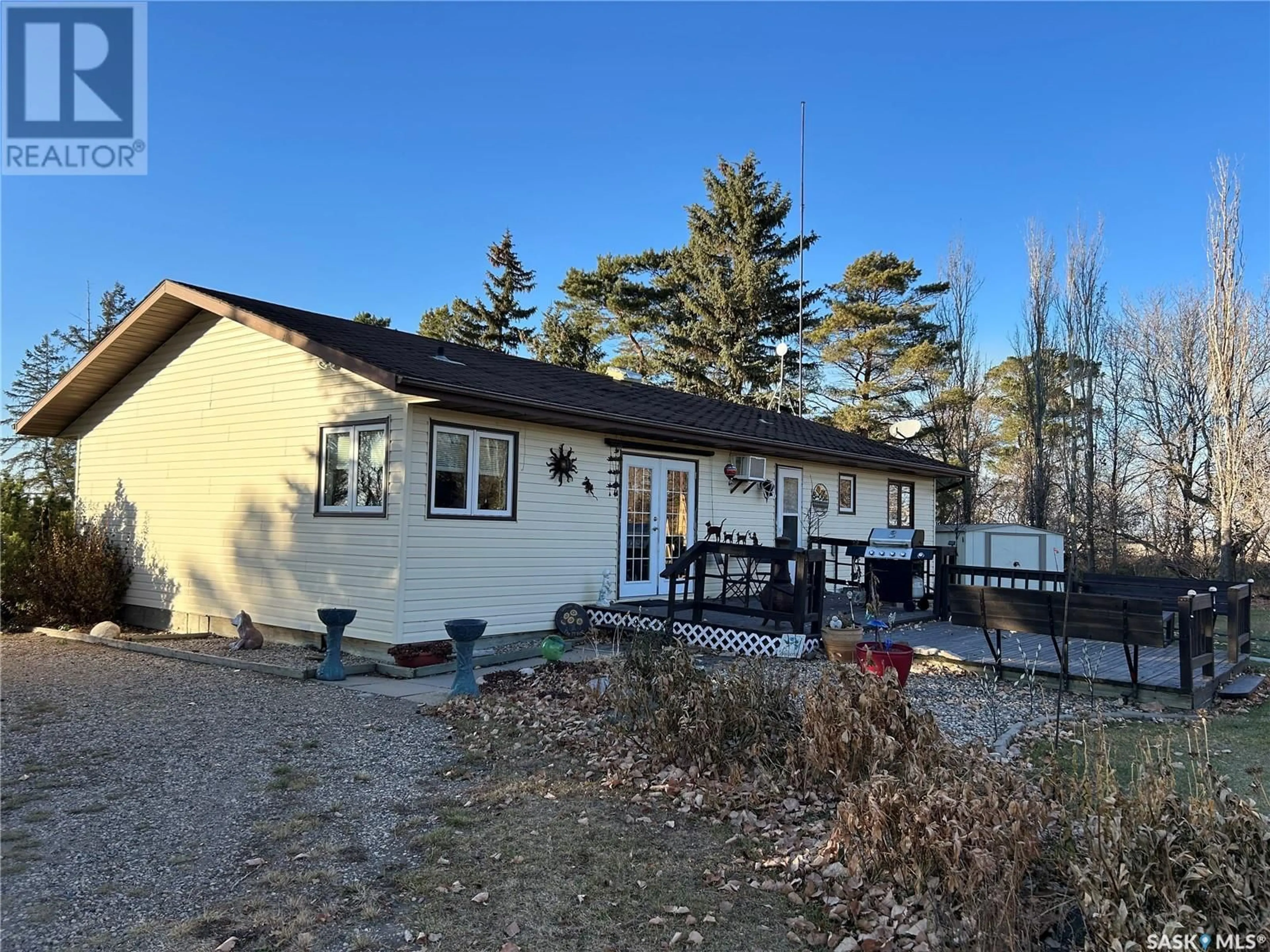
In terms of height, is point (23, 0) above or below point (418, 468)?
above

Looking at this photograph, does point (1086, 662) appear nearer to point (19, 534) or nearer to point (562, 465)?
point (562, 465)

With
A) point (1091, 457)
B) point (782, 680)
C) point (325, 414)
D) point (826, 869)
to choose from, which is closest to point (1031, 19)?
point (782, 680)

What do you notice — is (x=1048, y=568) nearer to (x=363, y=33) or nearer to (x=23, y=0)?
(x=363, y=33)

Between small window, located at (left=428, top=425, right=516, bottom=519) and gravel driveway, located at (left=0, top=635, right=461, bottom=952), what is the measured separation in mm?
2357

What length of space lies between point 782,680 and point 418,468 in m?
4.62

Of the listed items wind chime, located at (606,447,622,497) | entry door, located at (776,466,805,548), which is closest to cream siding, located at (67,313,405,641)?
wind chime, located at (606,447,622,497)

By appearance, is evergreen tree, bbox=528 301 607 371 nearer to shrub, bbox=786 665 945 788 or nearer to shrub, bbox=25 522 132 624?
shrub, bbox=25 522 132 624

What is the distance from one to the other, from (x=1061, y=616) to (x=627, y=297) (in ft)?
77.7

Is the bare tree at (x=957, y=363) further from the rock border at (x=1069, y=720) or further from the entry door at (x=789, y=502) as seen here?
the rock border at (x=1069, y=720)

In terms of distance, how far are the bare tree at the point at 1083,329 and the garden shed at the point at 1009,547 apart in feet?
22.1

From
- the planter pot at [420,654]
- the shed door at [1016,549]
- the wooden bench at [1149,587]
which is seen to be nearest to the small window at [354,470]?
the planter pot at [420,654]

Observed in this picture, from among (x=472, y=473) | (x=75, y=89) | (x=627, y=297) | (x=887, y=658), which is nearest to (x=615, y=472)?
(x=472, y=473)

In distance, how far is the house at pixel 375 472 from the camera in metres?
8.38

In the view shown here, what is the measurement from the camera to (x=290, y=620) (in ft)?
30.8
